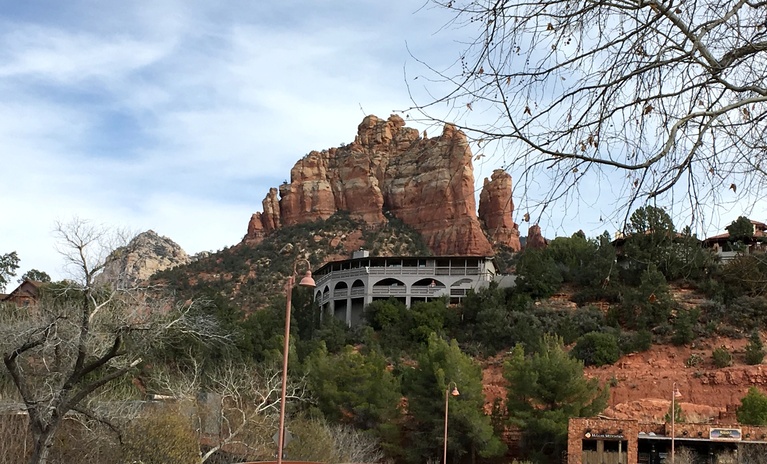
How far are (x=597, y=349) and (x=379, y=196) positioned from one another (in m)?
54.0

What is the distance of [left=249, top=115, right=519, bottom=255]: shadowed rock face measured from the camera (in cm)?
9119

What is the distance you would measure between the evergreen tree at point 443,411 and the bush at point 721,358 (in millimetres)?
14013

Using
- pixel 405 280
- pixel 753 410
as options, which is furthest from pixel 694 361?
pixel 405 280

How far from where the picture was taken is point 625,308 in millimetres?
48688

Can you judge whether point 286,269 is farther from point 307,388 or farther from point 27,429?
point 27,429

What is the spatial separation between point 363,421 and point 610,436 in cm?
1034

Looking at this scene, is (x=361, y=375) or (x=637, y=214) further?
(x=361, y=375)

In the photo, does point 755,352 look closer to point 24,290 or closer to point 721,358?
point 721,358

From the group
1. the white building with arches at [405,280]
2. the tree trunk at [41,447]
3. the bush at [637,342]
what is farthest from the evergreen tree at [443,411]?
the white building with arches at [405,280]

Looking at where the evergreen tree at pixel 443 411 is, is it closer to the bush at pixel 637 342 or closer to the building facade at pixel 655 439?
the building facade at pixel 655 439

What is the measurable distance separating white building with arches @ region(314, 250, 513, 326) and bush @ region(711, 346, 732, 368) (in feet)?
48.0

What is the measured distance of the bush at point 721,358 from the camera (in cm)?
4212

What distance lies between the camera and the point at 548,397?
34062mm

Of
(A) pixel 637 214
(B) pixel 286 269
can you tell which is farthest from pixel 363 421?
(B) pixel 286 269
